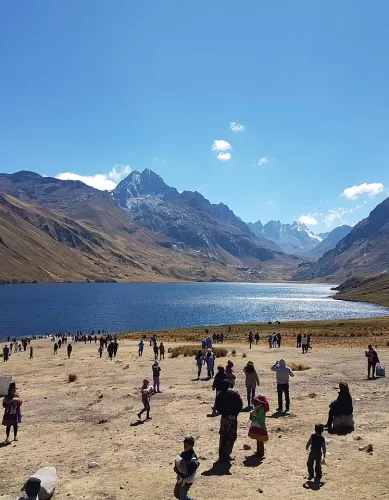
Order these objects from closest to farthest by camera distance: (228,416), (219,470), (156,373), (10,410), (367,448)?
(219,470) → (228,416) → (367,448) → (10,410) → (156,373)

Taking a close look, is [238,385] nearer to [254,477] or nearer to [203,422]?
[203,422]

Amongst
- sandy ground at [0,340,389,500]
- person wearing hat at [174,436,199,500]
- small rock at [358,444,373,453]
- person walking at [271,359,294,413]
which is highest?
person walking at [271,359,294,413]

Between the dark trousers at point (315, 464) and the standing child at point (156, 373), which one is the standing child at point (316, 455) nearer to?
the dark trousers at point (315, 464)

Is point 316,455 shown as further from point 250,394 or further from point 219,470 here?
point 250,394

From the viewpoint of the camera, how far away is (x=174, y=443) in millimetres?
15906

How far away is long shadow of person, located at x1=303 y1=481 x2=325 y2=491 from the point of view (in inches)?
454

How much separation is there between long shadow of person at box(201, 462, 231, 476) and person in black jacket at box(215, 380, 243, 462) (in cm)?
20

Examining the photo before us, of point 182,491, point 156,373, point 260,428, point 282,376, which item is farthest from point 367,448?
point 156,373

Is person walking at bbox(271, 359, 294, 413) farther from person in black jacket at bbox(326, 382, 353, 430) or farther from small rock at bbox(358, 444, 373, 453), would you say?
small rock at bbox(358, 444, 373, 453)

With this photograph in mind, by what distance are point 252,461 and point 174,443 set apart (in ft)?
11.1

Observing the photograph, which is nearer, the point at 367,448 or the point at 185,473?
the point at 185,473

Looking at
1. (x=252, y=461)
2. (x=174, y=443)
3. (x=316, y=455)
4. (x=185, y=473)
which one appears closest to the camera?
(x=185, y=473)

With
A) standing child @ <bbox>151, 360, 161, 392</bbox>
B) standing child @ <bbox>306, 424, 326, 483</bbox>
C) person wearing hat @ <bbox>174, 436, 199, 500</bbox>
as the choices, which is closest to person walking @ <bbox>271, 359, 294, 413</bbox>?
standing child @ <bbox>306, 424, 326, 483</bbox>

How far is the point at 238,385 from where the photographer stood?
25.9m
